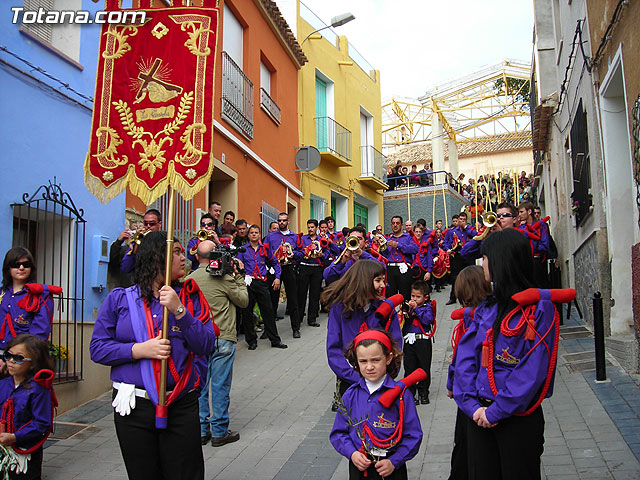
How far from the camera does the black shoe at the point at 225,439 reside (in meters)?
6.48

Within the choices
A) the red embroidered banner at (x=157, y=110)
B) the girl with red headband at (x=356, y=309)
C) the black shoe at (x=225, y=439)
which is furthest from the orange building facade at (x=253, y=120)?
the girl with red headband at (x=356, y=309)

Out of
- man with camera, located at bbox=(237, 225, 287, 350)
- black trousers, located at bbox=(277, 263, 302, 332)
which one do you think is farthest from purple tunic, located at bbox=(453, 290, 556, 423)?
black trousers, located at bbox=(277, 263, 302, 332)

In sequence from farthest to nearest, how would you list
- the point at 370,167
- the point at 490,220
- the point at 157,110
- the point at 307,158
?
the point at 370,167 → the point at 307,158 → the point at 490,220 → the point at 157,110

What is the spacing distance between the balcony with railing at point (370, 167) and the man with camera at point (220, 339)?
17543 mm

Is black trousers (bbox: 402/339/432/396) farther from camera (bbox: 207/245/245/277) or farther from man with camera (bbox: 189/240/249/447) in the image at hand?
camera (bbox: 207/245/245/277)

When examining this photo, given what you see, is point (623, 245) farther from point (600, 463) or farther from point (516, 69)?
point (516, 69)

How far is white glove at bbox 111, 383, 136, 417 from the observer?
3564mm

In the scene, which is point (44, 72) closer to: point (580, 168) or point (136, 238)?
point (136, 238)

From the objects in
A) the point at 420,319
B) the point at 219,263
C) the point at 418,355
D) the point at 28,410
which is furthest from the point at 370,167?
the point at 28,410

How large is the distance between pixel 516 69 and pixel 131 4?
2313cm

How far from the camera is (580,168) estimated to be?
1084 centimetres

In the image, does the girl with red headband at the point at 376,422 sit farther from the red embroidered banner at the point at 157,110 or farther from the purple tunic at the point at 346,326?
the red embroidered banner at the point at 157,110

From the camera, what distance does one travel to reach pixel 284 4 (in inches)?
766

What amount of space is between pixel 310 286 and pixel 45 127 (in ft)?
21.6
